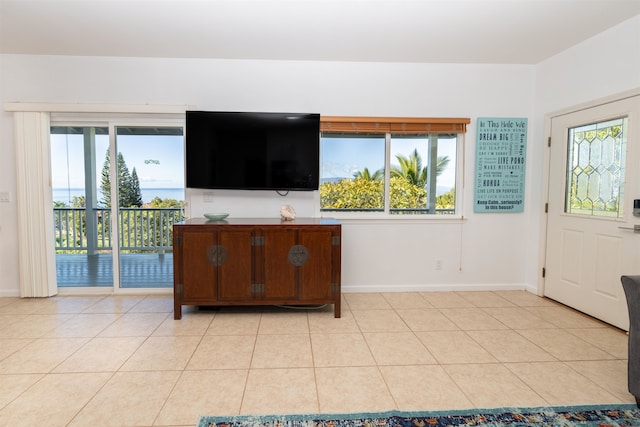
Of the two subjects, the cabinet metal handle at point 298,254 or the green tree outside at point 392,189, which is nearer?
the cabinet metal handle at point 298,254

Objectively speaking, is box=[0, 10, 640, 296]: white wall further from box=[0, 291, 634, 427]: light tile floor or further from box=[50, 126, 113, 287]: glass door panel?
box=[0, 291, 634, 427]: light tile floor

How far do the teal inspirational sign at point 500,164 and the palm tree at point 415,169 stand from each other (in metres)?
0.41

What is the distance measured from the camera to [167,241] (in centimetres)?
466

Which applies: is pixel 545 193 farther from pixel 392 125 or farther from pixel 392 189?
pixel 392 125

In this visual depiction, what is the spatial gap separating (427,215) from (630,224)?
175 cm

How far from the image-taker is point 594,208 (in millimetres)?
3049

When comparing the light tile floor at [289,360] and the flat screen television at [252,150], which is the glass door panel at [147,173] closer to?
the flat screen television at [252,150]

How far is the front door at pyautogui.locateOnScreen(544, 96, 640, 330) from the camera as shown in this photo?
2736 mm

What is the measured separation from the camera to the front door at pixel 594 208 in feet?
8.98

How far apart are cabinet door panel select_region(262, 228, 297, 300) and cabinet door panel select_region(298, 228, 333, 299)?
0.09m

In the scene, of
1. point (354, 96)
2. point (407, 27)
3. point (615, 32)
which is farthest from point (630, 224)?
point (354, 96)

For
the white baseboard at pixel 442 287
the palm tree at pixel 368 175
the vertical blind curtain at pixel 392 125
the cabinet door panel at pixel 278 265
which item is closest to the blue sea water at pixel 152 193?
the cabinet door panel at pixel 278 265

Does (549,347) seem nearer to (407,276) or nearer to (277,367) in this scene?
(407,276)

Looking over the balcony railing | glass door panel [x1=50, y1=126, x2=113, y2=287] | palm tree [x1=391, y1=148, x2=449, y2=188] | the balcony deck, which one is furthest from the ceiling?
the balcony deck
